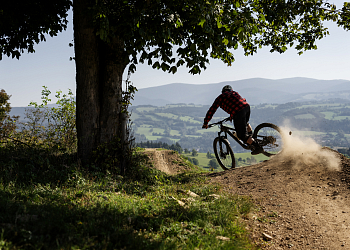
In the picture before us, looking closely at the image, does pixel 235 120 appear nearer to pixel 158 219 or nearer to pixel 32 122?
pixel 158 219

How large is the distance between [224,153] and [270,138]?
1920 mm

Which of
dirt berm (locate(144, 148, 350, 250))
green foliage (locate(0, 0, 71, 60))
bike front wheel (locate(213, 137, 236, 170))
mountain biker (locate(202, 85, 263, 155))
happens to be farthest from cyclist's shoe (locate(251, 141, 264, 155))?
green foliage (locate(0, 0, 71, 60))

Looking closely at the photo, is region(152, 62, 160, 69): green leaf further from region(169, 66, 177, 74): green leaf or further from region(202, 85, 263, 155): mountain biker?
region(202, 85, 263, 155): mountain biker

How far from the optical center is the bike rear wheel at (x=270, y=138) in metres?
7.80

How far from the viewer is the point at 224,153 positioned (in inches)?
354

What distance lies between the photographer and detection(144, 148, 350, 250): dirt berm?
12.6 ft

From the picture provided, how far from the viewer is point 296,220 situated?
171 inches

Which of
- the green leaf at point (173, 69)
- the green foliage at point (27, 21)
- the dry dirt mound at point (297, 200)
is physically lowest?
the dry dirt mound at point (297, 200)

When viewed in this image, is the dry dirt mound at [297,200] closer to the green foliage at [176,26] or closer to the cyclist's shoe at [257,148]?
the cyclist's shoe at [257,148]

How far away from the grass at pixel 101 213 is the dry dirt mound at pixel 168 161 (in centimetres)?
384

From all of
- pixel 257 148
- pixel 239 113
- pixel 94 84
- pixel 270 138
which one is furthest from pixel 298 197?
pixel 94 84

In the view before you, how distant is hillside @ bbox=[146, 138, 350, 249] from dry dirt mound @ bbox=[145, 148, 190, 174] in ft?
9.33

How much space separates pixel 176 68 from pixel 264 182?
387cm

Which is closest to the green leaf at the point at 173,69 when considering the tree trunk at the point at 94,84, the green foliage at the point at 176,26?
the green foliage at the point at 176,26
